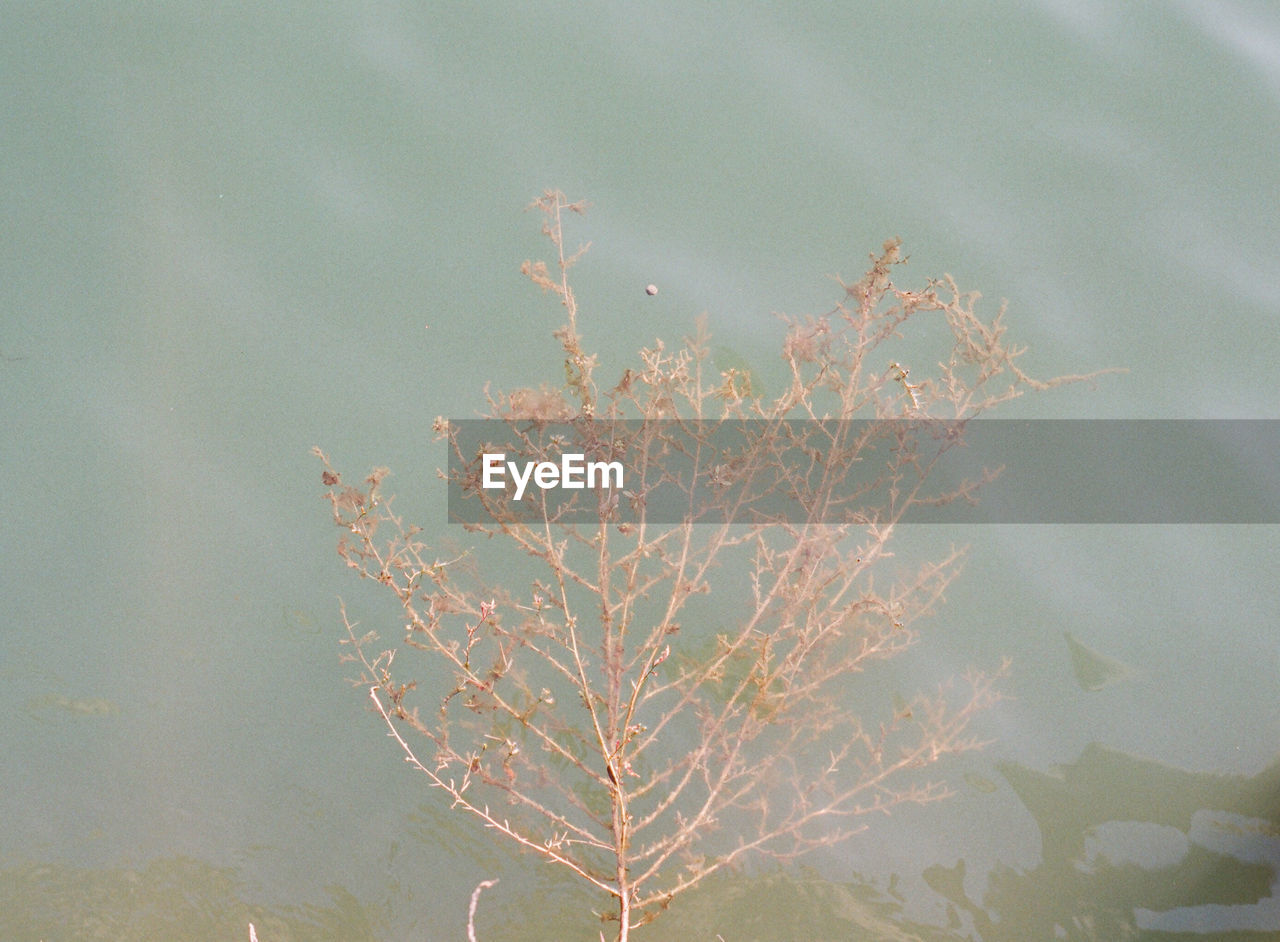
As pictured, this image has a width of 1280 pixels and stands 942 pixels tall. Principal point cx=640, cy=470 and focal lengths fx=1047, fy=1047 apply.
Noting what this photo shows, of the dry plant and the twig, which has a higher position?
→ the dry plant

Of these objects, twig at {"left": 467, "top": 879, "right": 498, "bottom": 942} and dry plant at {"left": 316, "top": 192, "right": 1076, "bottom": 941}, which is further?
dry plant at {"left": 316, "top": 192, "right": 1076, "bottom": 941}

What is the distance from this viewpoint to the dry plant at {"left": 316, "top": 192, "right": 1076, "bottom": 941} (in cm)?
269

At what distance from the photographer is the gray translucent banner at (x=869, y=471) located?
269cm

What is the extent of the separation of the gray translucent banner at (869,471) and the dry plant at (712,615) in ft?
0.04

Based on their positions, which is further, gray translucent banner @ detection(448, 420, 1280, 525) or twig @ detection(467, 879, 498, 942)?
gray translucent banner @ detection(448, 420, 1280, 525)

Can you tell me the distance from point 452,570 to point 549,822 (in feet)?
2.41

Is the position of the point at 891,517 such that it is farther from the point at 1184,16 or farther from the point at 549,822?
the point at 1184,16

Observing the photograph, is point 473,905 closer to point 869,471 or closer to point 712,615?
point 712,615

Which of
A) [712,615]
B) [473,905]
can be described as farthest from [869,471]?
[473,905]

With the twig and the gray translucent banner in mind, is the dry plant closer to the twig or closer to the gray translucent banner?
Answer: the gray translucent banner

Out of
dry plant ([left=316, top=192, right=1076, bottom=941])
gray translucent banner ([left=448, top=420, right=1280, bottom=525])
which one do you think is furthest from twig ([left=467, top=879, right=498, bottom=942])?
gray translucent banner ([left=448, top=420, right=1280, bottom=525])

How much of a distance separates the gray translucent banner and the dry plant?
0.04 feet

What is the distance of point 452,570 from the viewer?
2.94 metres

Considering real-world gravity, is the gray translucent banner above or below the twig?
above
